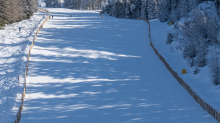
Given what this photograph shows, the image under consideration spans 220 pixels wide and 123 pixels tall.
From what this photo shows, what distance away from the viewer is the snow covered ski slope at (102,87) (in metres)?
10.4

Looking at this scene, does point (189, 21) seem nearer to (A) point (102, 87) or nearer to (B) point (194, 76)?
(B) point (194, 76)

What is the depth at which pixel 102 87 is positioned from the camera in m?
13.8

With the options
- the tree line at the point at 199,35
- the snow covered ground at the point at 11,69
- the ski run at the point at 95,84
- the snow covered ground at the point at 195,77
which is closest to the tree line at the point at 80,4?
the tree line at the point at 199,35

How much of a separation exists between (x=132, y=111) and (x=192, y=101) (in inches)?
123

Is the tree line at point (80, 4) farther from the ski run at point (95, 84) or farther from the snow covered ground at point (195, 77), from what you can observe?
the snow covered ground at point (195, 77)

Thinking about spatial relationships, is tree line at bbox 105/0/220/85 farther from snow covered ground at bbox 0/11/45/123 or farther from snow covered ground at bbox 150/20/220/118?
snow covered ground at bbox 0/11/45/123

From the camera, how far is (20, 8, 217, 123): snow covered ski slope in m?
10.4

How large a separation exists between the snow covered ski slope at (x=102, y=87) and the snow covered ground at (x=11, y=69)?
59cm

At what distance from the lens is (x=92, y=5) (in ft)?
417

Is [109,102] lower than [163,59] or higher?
lower

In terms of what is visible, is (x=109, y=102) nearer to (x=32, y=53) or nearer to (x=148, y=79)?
(x=148, y=79)

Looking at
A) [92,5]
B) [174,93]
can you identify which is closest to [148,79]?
[174,93]

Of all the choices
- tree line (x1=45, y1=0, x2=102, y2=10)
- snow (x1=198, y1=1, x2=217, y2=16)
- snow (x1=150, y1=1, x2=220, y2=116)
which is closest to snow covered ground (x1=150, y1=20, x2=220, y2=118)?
snow (x1=150, y1=1, x2=220, y2=116)

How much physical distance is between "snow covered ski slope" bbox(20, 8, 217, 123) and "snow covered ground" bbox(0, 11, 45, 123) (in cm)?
59
